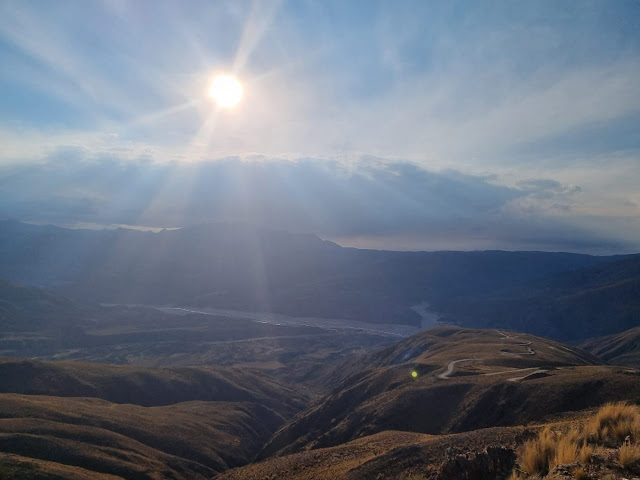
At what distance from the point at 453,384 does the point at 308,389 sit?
79391 mm

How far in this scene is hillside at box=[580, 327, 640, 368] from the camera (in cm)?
12962

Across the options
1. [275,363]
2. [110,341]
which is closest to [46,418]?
[275,363]

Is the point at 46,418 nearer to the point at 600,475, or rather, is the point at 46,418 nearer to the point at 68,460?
the point at 68,460

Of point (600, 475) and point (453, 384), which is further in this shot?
point (453, 384)

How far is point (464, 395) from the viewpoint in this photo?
48031mm

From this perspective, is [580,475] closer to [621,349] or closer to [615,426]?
[615,426]

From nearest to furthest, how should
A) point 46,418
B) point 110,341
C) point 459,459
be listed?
point 459,459 → point 46,418 → point 110,341

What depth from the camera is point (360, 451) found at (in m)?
36.8

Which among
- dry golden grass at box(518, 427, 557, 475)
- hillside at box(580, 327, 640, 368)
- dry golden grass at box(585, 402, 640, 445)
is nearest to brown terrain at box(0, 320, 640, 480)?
dry golden grass at box(518, 427, 557, 475)

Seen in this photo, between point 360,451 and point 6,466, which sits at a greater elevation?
point 6,466

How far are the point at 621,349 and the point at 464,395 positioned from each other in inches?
4789

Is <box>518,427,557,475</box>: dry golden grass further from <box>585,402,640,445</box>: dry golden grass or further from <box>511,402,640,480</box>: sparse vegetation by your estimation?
<box>585,402,640,445</box>: dry golden grass

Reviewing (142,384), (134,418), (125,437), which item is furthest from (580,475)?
(142,384)

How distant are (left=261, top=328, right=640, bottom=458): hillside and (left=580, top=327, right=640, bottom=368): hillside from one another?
219ft
